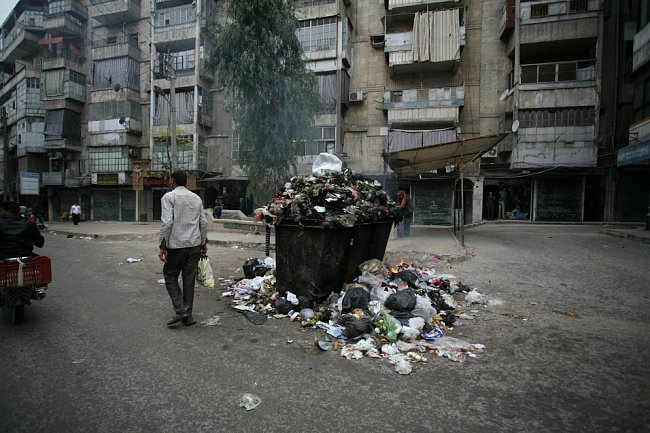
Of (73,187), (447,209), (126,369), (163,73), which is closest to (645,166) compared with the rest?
(447,209)

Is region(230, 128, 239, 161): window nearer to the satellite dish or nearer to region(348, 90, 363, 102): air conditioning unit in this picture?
region(348, 90, 363, 102): air conditioning unit

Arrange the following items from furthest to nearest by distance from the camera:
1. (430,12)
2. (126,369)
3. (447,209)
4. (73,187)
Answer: (73,187) → (447,209) → (430,12) → (126,369)

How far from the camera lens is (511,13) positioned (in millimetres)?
19469

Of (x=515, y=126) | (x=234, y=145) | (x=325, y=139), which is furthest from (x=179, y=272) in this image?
(x=234, y=145)

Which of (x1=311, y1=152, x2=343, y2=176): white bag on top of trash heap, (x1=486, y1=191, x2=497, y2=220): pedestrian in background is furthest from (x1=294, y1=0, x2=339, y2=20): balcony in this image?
(x1=311, y1=152, x2=343, y2=176): white bag on top of trash heap

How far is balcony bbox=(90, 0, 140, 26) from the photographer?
27.3m

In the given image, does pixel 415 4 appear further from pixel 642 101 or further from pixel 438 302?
pixel 438 302

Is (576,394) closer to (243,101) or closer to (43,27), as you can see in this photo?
(243,101)

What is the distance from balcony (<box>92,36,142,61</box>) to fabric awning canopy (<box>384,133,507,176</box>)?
83.8ft

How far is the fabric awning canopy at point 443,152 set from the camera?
29.8 feet

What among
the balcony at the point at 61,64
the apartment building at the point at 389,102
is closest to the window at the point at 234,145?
the apartment building at the point at 389,102

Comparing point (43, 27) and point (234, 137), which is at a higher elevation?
point (43, 27)

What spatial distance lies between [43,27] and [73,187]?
1442cm

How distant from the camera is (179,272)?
3973 millimetres
